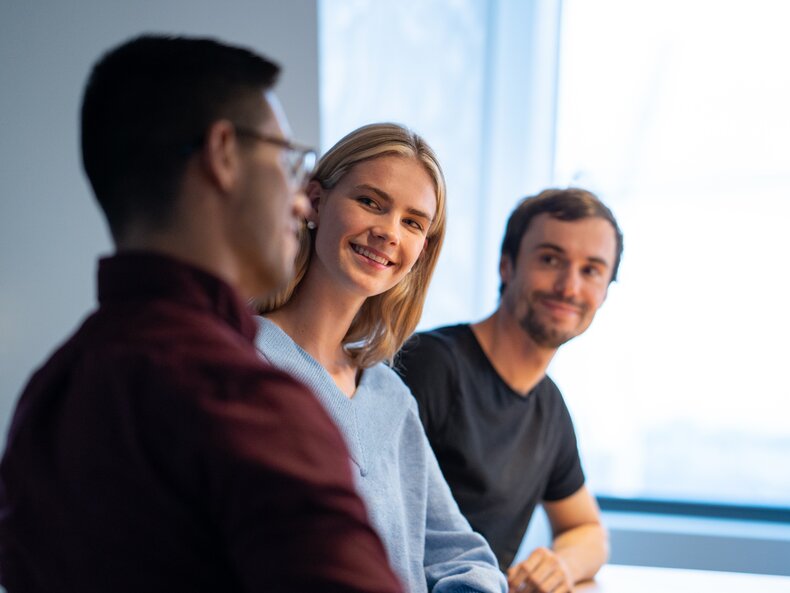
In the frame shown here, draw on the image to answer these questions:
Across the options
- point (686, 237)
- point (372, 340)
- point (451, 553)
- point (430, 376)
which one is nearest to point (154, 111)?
point (372, 340)

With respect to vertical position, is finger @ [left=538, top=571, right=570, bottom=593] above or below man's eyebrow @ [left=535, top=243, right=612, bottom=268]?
below

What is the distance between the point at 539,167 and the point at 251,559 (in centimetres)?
227

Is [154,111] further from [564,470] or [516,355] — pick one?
[564,470]

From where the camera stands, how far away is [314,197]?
1297mm

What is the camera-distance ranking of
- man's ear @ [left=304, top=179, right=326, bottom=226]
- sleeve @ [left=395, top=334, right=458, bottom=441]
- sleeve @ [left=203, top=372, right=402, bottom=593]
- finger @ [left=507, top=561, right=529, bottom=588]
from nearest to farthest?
sleeve @ [left=203, top=372, right=402, bottom=593]
man's ear @ [left=304, top=179, right=326, bottom=226]
finger @ [left=507, top=561, right=529, bottom=588]
sleeve @ [left=395, top=334, right=458, bottom=441]

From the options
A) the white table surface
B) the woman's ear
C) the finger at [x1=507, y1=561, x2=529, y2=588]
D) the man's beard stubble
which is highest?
the woman's ear

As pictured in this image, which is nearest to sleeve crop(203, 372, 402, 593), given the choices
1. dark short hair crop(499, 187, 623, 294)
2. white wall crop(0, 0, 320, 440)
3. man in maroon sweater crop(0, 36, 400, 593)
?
man in maroon sweater crop(0, 36, 400, 593)

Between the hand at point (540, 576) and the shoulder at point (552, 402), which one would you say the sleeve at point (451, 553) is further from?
the shoulder at point (552, 402)

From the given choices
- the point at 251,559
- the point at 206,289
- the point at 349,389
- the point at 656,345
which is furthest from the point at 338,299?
the point at 656,345

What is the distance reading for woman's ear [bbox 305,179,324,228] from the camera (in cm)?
129

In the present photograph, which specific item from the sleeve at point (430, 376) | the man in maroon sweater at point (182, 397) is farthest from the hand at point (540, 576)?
the man in maroon sweater at point (182, 397)

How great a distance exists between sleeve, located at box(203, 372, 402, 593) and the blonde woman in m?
0.64

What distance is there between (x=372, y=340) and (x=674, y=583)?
2.53 ft

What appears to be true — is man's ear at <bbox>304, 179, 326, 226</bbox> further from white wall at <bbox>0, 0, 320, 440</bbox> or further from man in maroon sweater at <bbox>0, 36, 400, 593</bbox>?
white wall at <bbox>0, 0, 320, 440</bbox>
